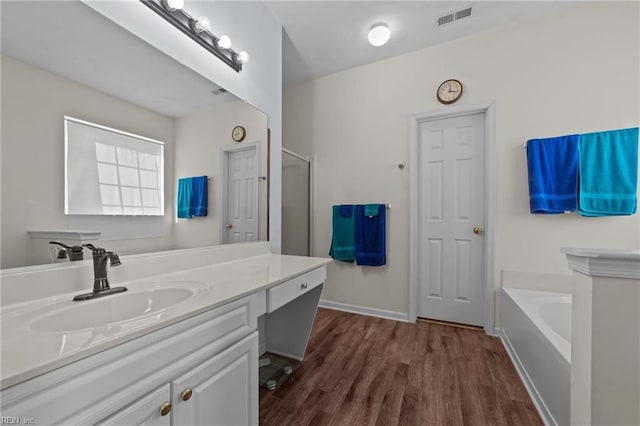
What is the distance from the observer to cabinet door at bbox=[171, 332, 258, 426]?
777 millimetres

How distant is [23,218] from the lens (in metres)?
0.85

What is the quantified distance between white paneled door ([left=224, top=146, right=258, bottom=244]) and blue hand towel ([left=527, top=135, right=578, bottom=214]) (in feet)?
7.19

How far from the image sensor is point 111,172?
1085 mm

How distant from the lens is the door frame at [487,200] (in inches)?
89.6

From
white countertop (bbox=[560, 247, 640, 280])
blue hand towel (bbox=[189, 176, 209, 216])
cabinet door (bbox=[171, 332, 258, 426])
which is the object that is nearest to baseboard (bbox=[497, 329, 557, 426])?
white countertop (bbox=[560, 247, 640, 280])

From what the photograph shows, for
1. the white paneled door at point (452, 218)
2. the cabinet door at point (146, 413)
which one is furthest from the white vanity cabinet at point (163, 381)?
the white paneled door at point (452, 218)

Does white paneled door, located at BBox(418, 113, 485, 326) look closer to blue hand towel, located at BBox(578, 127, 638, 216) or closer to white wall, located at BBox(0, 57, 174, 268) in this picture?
blue hand towel, located at BBox(578, 127, 638, 216)

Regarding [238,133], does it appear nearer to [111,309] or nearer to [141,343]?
[111,309]

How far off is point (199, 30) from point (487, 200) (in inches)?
99.4

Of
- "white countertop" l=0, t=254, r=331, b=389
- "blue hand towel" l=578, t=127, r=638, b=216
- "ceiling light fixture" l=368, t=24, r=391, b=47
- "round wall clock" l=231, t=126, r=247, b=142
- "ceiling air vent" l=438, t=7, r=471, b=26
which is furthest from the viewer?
"ceiling light fixture" l=368, t=24, r=391, b=47

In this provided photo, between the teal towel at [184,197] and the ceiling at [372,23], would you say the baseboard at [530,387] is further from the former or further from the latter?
the ceiling at [372,23]

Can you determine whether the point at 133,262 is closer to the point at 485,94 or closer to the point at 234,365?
the point at 234,365

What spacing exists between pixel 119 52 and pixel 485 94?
8.82ft

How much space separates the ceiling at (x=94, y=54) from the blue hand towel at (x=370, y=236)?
6.12ft
